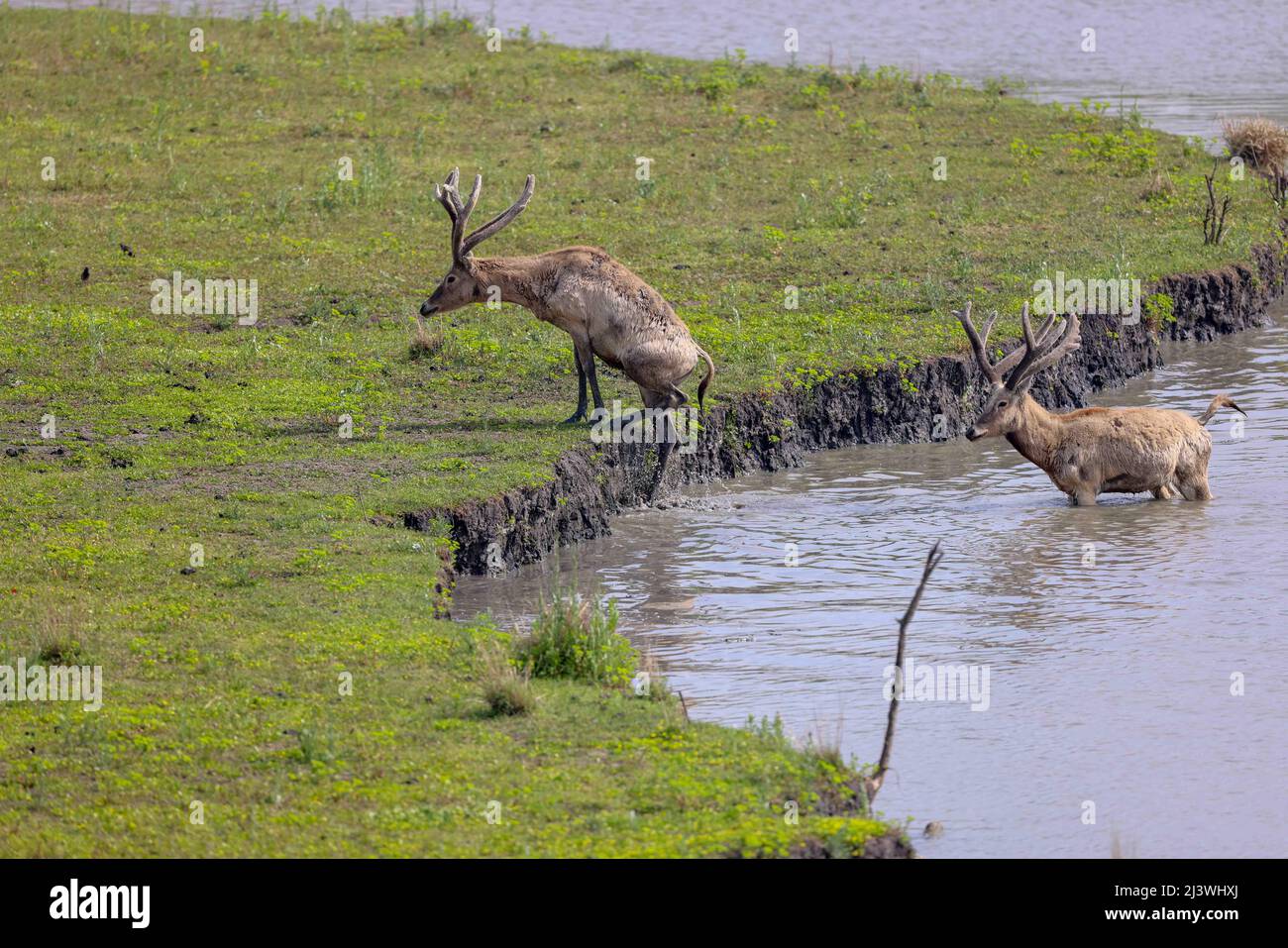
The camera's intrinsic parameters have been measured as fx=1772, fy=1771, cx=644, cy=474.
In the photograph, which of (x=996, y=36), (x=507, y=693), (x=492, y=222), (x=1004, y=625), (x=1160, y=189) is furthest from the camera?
(x=996, y=36)

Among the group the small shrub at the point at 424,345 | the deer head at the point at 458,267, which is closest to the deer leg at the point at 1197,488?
the deer head at the point at 458,267

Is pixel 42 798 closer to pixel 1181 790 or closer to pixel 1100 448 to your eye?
pixel 1181 790

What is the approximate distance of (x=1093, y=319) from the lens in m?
18.9

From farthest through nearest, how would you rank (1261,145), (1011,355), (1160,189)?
(1261,145), (1160,189), (1011,355)

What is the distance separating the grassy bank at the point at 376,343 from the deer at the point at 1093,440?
7.82 ft

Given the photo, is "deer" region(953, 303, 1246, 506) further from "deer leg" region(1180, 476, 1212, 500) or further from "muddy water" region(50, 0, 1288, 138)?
"muddy water" region(50, 0, 1288, 138)

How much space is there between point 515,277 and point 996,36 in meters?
24.6

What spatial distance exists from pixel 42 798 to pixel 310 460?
6181mm

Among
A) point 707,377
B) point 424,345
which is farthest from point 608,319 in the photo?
point 424,345

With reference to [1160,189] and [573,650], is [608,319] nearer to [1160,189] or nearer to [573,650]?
[573,650]

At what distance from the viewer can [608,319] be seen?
49.2ft

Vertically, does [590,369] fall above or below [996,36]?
below
